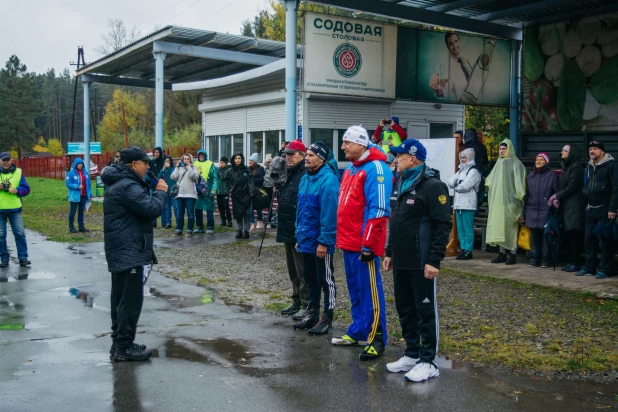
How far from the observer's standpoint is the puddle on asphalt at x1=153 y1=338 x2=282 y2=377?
20.8ft

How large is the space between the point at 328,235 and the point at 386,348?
1291 mm

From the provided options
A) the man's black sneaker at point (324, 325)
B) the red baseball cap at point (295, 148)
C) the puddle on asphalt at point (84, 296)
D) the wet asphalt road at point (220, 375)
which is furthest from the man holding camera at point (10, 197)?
the man's black sneaker at point (324, 325)

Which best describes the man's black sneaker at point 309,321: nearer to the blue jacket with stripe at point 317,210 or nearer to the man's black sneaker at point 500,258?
the blue jacket with stripe at point 317,210

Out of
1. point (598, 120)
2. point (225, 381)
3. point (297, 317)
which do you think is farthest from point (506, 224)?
point (225, 381)

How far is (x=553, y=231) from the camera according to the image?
1150 cm

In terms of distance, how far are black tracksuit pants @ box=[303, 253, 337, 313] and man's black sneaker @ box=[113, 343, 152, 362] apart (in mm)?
1959

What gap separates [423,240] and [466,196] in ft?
22.2

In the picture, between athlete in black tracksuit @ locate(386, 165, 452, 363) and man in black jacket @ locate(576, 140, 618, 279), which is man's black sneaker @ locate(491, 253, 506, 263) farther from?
athlete in black tracksuit @ locate(386, 165, 452, 363)

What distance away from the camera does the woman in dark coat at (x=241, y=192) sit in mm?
16062

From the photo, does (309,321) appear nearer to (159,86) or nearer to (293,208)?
(293,208)

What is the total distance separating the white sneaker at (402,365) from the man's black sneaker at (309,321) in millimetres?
1666

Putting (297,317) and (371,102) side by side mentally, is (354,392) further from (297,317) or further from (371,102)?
(371,102)

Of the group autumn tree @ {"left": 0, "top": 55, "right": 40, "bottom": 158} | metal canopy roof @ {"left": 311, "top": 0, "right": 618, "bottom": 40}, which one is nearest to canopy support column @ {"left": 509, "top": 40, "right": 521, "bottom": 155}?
metal canopy roof @ {"left": 311, "top": 0, "right": 618, "bottom": 40}

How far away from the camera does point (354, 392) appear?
5.70m
